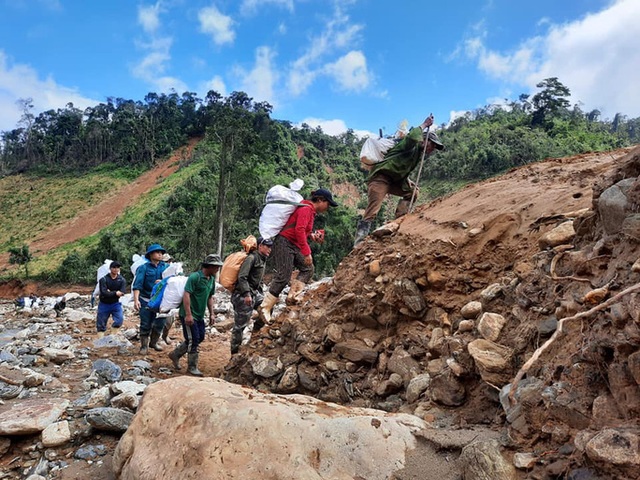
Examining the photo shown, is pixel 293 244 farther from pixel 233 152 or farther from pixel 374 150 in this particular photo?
pixel 233 152

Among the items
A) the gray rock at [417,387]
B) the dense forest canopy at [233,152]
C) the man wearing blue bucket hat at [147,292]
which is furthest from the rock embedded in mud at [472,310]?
the dense forest canopy at [233,152]

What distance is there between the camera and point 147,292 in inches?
265

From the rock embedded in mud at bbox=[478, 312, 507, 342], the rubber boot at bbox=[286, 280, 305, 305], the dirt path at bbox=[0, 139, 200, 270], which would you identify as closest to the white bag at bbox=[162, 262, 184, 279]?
the rubber boot at bbox=[286, 280, 305, 305]

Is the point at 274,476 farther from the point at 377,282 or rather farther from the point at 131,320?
the point at 131,320

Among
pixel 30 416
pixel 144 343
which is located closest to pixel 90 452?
pixel 30 416

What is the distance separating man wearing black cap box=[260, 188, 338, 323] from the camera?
5035mm

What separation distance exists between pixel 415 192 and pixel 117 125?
55509 millimetres

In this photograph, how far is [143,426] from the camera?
113 inches

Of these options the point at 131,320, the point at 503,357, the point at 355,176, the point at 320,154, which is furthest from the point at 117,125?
the point at 503,357

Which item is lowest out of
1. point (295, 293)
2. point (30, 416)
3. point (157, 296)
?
point (30, 416)

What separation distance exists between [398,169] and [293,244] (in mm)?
1870

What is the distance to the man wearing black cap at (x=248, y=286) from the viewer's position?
5211 millimetres

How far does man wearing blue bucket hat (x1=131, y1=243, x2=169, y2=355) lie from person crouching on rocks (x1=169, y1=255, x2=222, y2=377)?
4.13ft

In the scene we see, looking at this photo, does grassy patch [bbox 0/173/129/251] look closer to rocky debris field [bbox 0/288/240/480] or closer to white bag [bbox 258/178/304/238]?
rocky debris field [bbox 0/288/240/480]
